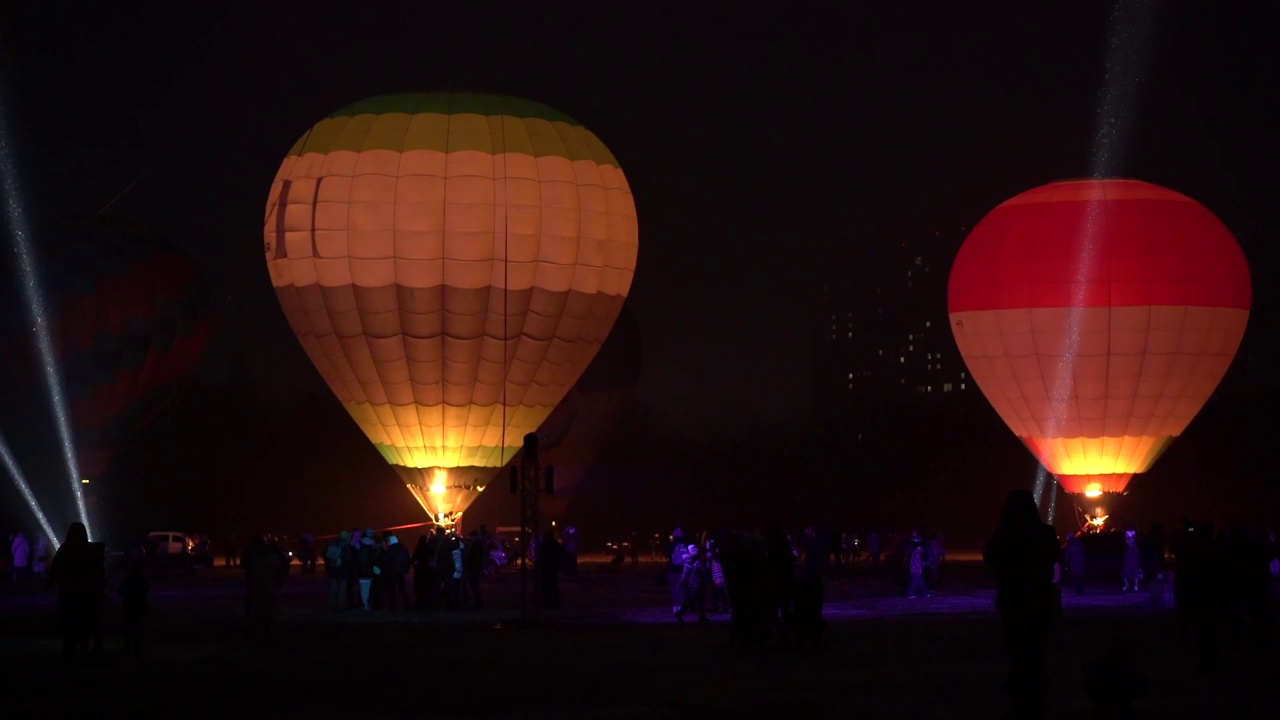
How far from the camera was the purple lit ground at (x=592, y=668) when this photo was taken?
14.4m

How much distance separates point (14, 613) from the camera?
26.6 meters

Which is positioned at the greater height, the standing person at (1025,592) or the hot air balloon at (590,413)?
the hot air balloon at (590,413)

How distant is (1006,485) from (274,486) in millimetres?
28693

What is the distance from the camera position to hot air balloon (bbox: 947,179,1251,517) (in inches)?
1631

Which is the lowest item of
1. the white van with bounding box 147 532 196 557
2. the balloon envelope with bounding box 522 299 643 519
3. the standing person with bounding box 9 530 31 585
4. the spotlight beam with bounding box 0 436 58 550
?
the standing person with bounding box 9 530 31 585

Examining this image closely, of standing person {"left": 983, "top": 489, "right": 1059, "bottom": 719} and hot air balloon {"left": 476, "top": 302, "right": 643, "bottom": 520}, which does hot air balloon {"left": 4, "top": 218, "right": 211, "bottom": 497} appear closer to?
hot air balloon {"left": 476, "top": 302, "right": 643, "bottom": 520}

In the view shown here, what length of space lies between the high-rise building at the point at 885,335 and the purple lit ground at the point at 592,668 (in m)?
135

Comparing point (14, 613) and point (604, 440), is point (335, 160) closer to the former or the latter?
point (14, 613)

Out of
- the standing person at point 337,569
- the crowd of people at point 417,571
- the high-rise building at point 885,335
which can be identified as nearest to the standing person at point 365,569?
the crowd of people at point 417,571

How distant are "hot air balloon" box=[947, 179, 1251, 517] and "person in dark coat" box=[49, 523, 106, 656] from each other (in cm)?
2630

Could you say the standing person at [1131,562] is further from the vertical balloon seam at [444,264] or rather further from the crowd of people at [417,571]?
the vertical balloon seam at [444,264]

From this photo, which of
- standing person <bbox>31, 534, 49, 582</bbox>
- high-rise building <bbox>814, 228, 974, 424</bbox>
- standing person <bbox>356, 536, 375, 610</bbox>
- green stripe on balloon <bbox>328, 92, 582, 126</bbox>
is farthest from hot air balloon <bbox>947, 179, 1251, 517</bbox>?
high-rise building <bbox>814, 228, 974, 424</bbox>

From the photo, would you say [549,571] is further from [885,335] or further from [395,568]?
[885,335]

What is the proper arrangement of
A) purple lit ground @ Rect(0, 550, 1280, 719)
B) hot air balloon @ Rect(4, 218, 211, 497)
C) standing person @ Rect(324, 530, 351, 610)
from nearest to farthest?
purple lit ground @ Rect(0, 550, 1280, 719) → standing person @ Rect(324, 530, 351, 610) → hot air balloon @ Rect(4, 218, 211, 497)
